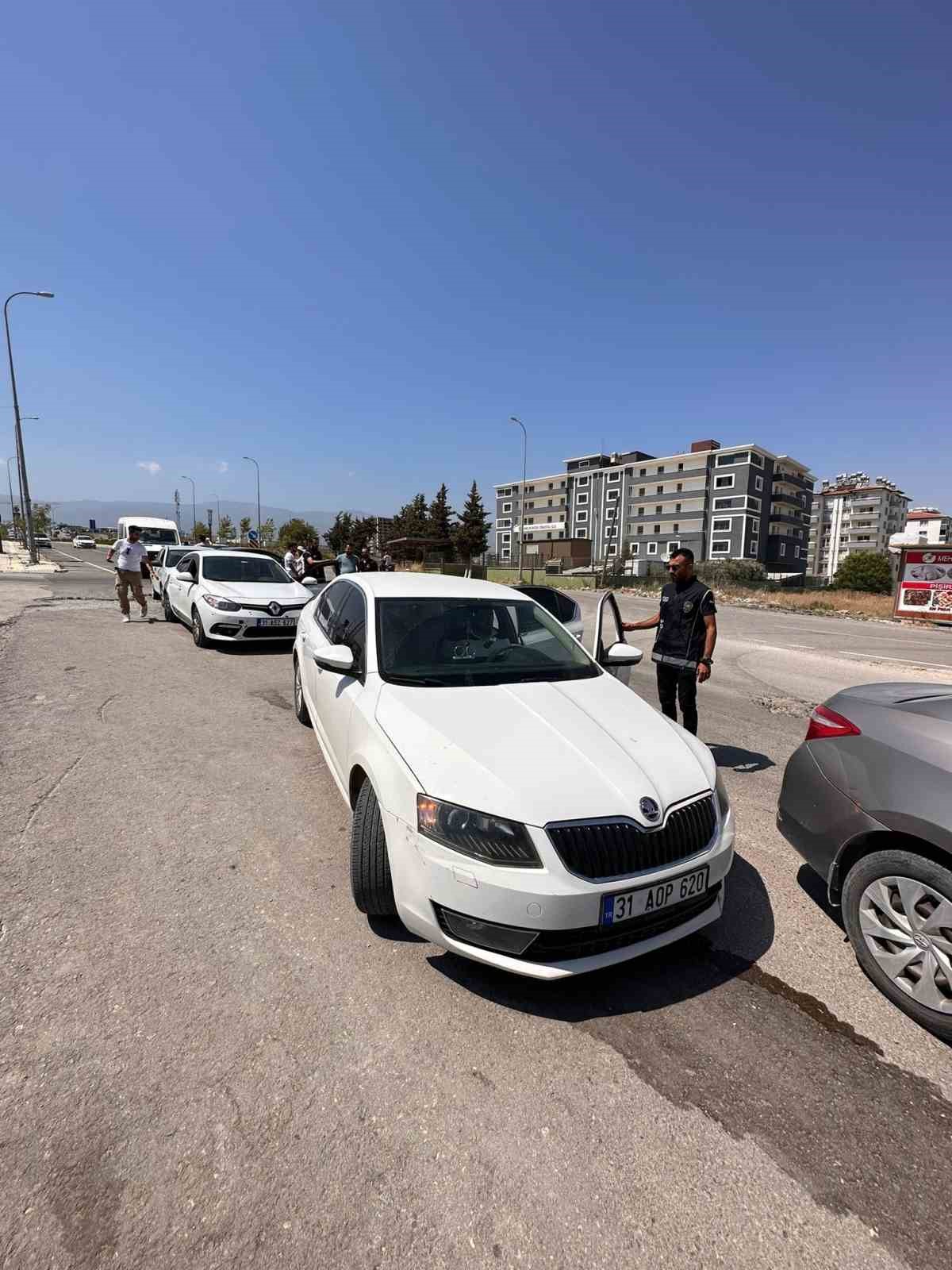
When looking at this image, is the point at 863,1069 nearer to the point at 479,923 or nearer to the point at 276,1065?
the point at 479,923

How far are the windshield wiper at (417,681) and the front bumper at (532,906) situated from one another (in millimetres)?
875

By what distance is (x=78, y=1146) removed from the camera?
1.75 m

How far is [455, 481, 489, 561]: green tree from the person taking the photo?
225 feet

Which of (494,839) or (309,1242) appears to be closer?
(309,1242)

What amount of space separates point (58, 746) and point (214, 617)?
4.21 metres

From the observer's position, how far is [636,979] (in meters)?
2.54

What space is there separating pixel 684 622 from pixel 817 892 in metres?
2.15

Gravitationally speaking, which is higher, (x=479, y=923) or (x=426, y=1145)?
(x=479, y=923)

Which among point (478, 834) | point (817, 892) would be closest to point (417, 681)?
point (478, 834)

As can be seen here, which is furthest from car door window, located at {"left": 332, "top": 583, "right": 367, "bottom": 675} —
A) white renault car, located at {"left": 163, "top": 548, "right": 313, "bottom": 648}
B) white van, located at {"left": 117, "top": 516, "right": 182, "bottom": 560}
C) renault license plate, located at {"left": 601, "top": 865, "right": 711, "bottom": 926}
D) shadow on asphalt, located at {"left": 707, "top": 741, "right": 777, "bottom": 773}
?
white van, located at {"left": 117, "top": 516, "right": 182, "bottom": 560}

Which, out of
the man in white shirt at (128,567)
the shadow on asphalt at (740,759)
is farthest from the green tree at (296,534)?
the shadow on asphalt at (740,759)

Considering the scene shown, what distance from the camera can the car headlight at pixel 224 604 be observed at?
893 centimetres

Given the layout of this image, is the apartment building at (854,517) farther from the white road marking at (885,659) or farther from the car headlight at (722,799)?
the car headlight at (722,799)

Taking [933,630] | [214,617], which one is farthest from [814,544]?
[214,617]
